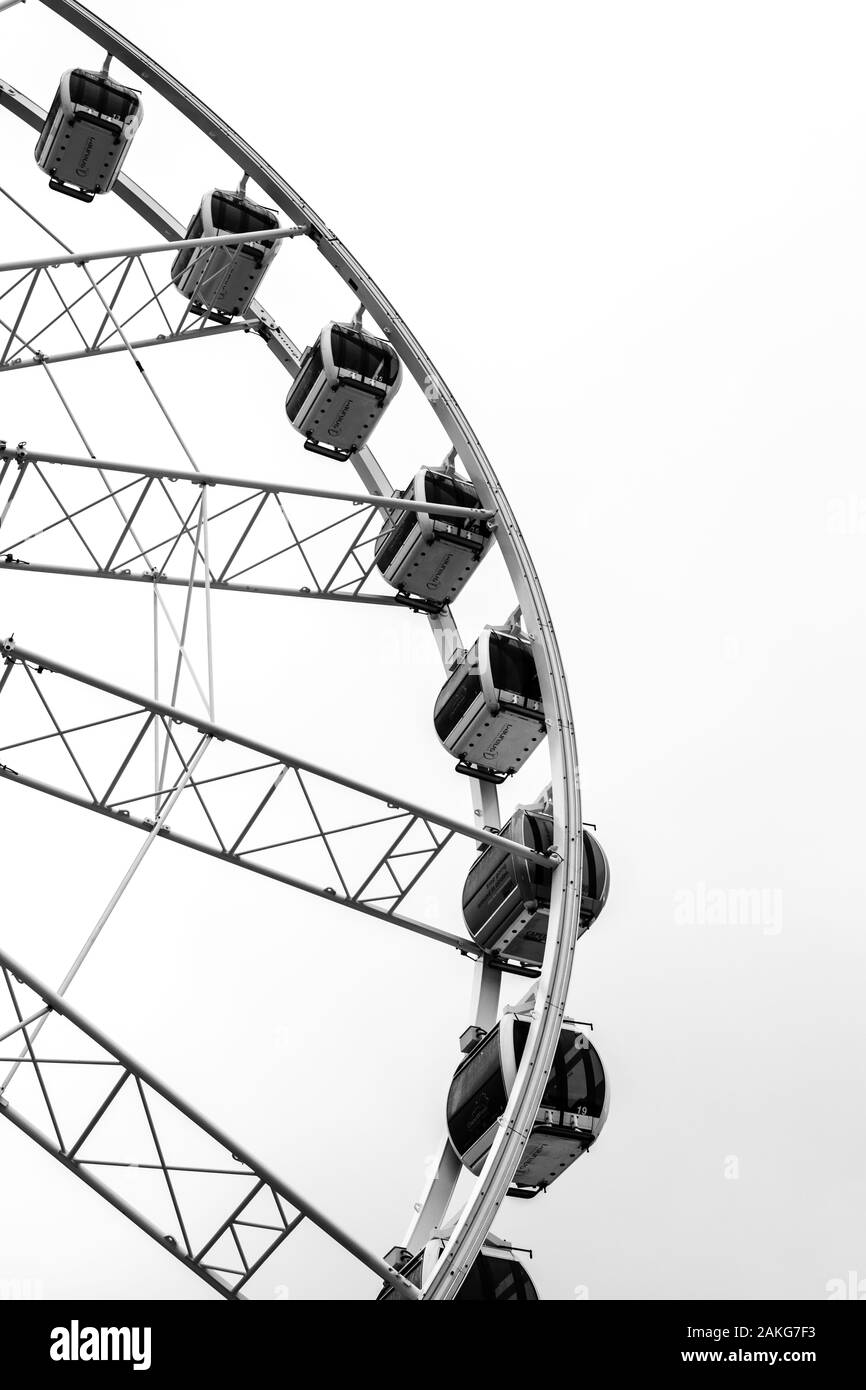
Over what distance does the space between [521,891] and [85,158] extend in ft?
35.3

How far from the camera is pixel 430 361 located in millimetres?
18406

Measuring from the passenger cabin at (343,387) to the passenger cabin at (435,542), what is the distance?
3.76 ft

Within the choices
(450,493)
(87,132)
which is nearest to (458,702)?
(450,493)

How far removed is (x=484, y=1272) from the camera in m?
13.9

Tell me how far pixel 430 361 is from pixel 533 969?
24.2ft

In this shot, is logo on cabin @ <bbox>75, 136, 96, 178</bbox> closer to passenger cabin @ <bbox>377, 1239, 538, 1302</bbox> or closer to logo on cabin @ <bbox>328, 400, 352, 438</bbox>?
logo on cabin @ <bbox>328, 400, 352, 438</bbox>

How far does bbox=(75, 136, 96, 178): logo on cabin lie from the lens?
18906mm

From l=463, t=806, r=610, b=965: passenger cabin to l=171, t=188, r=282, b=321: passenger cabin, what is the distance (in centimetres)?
842

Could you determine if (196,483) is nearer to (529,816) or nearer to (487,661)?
(487,661)

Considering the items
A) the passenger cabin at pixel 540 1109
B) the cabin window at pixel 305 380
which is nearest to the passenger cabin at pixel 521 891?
the passenger cabin at pixel 540 1109

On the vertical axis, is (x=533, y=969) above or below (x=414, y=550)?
below

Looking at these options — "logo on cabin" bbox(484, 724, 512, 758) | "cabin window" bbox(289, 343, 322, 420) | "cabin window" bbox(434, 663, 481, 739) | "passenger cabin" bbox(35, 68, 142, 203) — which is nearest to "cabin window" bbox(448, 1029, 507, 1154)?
"logo on cabin" bbox(484, 724, 512, 758)

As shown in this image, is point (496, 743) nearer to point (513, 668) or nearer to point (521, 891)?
point (513, 668)
